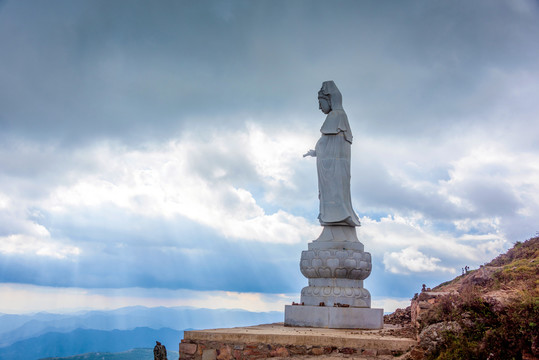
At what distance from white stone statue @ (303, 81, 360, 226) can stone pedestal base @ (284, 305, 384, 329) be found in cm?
218

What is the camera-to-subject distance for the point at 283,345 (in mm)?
8375

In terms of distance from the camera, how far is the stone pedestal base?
10258 millimetres

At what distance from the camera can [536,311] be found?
646 cm

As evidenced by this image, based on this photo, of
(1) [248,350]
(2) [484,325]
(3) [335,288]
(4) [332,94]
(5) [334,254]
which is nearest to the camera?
(2) [484,325]

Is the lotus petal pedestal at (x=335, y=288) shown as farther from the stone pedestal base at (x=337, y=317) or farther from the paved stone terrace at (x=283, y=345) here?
the paved stone terrace at (x=283, y=345)

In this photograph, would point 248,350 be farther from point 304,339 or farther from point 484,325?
point 484,325

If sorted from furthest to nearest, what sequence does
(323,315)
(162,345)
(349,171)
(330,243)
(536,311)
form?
(349,171) → (330,243) → (323,315) → (162,345) → (536,311)

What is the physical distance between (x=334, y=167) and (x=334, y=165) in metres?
0.05

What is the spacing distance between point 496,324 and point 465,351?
2.08 feet

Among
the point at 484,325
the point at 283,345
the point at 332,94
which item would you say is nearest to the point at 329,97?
the point at 332,94

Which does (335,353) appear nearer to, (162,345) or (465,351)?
(465,351)

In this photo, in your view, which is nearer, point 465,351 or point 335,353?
point 465,351

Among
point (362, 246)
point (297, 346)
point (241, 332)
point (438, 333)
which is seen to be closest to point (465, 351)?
point (438, 333)

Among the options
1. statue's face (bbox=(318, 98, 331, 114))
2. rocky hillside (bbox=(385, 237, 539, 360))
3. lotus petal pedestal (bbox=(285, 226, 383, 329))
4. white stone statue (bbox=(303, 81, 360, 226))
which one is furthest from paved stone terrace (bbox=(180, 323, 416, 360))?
statue's face (bbox=(318, 98, 331, 114))
